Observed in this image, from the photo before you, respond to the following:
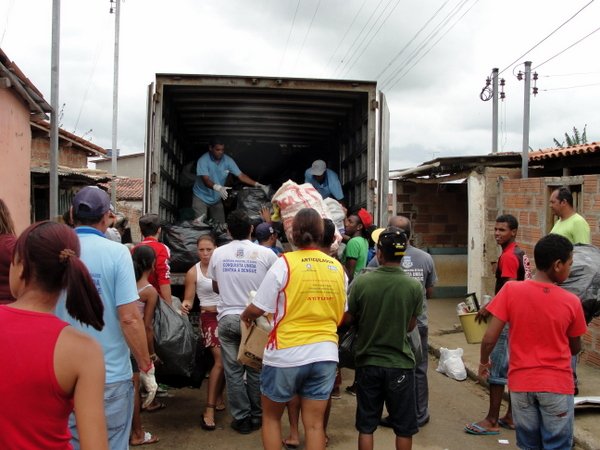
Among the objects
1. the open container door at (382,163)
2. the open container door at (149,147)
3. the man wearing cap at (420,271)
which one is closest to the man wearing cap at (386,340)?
the man wearing cap at (420,271)

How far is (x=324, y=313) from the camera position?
3.37m

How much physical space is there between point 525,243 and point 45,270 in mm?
7194

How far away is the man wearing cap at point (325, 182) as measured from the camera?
7781 mm

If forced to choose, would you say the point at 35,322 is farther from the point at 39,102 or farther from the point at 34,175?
the point at 34,175

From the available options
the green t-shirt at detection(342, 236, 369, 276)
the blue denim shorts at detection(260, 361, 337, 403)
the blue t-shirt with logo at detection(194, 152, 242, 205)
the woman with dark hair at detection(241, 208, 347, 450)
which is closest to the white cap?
the blue t-shirt with logo at detection(194, 152, 242, 205)

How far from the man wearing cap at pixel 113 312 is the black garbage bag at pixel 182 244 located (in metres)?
3.17

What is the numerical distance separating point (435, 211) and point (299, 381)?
8.87m

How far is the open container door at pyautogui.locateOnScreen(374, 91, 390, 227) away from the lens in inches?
259

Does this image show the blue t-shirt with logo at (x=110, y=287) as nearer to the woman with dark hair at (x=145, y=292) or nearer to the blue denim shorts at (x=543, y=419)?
the woman with dark hair at (x=145, y=292)

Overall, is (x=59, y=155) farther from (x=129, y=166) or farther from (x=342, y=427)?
(x=129, y=166)

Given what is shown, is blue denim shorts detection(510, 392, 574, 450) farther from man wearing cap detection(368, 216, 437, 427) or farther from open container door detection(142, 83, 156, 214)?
open container door detection(142, 83, 156, 214)

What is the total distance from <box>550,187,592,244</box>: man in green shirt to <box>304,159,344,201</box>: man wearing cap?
3085 millimetres

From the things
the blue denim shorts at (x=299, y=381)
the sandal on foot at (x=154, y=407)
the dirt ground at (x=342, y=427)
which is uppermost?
the blue denim shorts at (x=299, y=381)

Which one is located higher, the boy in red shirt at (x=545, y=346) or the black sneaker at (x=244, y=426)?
the boy in red shirt at (x=545, y=346)
